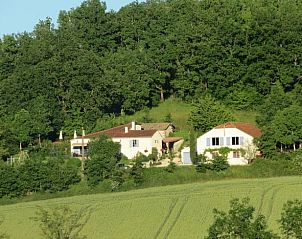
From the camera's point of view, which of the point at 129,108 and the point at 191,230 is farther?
the point at 129,108

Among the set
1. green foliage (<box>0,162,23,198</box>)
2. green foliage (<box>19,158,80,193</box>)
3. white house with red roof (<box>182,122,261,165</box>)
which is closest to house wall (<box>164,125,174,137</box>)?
white house with red roof (<box>182,122,261,165</box>)

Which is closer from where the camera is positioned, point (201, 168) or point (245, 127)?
point (201, 168)

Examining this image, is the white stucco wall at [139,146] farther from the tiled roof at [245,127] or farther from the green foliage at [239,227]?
the green foliage at [239,227]

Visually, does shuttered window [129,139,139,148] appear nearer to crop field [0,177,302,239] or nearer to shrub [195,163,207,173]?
shrub [195,163,207,173]

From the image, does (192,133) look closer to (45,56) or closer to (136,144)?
(136,144)

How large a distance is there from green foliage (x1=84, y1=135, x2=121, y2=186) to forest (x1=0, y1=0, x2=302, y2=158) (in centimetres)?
535

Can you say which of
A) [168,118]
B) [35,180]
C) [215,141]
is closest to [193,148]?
[215,141]

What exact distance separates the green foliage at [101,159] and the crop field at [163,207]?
6.59ft

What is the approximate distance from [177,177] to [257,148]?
4.56 m

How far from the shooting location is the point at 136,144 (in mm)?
44250

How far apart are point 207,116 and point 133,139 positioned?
12.8 ft

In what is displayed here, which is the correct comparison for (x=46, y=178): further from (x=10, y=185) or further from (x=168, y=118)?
(x=168, y=118)

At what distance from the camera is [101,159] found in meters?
39.0

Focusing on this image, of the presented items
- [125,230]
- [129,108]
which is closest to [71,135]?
[129,108]
